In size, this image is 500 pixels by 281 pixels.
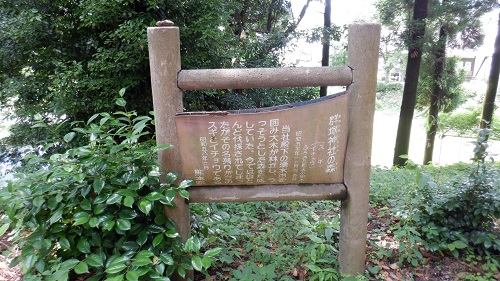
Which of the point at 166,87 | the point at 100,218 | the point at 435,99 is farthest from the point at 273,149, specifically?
the point at 435,99

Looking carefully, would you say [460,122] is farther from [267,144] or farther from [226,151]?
[226,151]

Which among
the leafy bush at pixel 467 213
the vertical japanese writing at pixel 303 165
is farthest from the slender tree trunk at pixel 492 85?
the vertical japanese writing at pixel 303 165

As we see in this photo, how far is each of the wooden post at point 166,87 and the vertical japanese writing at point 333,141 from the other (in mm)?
998

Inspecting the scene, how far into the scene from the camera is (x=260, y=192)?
2311 mm

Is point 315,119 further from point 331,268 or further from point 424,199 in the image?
point 424,199

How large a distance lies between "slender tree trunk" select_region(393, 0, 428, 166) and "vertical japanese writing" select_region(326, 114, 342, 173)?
21.1ft

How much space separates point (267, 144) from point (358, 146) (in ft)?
2.07

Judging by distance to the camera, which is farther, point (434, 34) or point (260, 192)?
point (434, 34)

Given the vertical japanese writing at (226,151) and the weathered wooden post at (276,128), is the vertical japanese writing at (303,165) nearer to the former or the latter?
the weathered wooden post at (276,128)

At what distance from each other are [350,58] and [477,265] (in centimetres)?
184

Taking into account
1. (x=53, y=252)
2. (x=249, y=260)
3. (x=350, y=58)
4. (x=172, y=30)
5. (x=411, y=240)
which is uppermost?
(x=172, y=30)

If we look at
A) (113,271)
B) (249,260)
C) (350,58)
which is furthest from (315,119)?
(113,271)

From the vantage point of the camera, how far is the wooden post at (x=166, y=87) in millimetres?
2131

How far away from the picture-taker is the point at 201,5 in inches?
204
